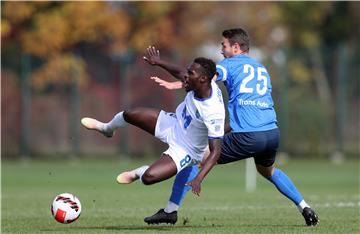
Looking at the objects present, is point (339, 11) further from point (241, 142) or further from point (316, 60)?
point (241, 142)

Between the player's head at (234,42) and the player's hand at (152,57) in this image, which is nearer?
the player's hand at (152,57)

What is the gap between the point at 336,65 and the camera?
3238 centimetres

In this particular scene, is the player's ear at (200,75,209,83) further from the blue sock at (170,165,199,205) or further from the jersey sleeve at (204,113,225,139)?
the blue sock at (170,165,199,205)

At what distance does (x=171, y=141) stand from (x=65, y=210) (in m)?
1.47

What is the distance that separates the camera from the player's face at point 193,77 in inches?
415

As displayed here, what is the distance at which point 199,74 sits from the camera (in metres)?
10.5

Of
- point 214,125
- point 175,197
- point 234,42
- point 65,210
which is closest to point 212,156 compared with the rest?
point 214,125

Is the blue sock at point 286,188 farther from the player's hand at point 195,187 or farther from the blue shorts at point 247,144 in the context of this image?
the player's hand at point 195,187

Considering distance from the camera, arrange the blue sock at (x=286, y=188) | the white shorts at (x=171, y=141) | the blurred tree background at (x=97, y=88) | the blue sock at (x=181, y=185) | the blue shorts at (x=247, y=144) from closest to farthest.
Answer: the white shorts at (x=171, y=141) → the blue shorts at (x=247, y=144) → the blue sock at (x=181, y=185) → the blue sock at (x=286, y=188) → the blurred tree background at (x=97, y=88)

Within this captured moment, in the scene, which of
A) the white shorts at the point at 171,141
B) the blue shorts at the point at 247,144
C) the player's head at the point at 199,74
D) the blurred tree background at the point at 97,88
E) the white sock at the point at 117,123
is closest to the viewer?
the player's head at the point at 199,74

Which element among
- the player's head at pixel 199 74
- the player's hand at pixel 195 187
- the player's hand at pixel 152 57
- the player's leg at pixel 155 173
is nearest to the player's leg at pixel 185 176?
the player's leg at pixel 155 173

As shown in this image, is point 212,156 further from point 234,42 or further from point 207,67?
point 234,42

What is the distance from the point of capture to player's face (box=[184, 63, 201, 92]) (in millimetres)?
10539

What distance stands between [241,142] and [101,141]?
2053 centimetres
